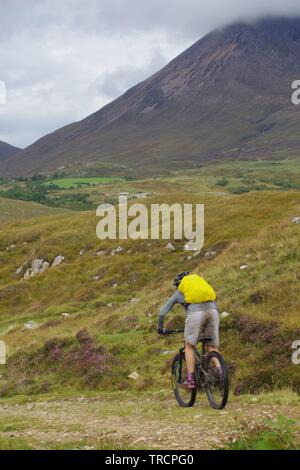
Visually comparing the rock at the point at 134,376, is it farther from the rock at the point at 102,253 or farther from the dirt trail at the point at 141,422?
the rock at the point at 102,253

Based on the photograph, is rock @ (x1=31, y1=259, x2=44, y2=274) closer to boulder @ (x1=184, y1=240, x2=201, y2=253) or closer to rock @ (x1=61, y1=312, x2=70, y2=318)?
boulder @ (x1=184, y1=240, x2=201, y2=253)

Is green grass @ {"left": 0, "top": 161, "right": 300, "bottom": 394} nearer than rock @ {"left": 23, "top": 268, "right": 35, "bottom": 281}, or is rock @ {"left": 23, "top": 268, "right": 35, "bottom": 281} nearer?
green grass @ {"left": 0, "top": 161, "right": 300, "bottom": 394}

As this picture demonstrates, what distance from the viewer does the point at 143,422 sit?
1132 centimetres

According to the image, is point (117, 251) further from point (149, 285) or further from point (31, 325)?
point (31, 325)

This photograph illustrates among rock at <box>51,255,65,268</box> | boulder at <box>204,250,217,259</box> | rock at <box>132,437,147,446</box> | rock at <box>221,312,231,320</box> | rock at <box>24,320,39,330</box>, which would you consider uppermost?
boulder at <box>204,250,217,259</box>

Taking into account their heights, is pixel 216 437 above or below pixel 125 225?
below

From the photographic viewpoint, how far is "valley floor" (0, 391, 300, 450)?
9.06 m

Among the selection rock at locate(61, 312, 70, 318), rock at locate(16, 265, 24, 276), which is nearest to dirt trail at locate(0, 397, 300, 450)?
rock at locate(61, 312, 70, 318)

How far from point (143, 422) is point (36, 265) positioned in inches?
1379

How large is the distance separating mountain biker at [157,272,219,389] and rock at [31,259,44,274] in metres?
34.0
